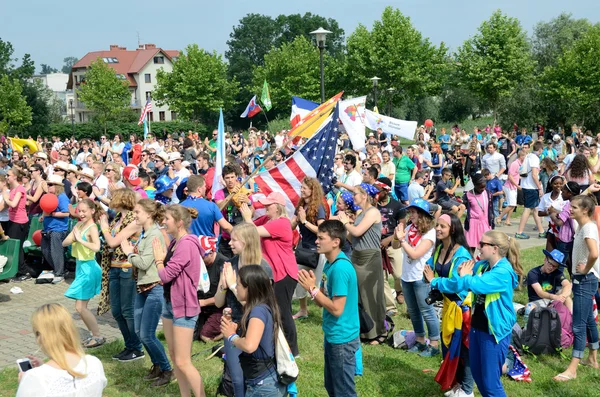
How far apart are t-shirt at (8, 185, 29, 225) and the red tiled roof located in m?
88.4

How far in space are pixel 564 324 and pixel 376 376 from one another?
231 cm

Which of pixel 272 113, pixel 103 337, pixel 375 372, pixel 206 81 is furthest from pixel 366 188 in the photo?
pixel 272 113

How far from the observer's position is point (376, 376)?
268 inches

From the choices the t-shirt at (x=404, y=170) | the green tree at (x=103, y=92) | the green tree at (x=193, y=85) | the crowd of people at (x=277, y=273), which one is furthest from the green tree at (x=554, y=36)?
the crowd of people at (x=277, y=273)

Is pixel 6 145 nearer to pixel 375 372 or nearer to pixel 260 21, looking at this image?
pixel 375 372

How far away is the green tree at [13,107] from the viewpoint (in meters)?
60.8

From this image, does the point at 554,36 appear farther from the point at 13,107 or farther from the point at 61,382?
the point at 61,382

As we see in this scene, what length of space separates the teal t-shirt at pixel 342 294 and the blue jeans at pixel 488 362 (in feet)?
3.36

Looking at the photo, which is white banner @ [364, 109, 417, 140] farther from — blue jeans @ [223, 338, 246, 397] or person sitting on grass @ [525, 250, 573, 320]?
blue jeans @ [223, 338, 246, 397]

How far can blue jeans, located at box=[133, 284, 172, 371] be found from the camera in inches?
Result: 251

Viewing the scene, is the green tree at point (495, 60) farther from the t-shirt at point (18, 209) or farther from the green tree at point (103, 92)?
the t-shirt at point (18, 209)

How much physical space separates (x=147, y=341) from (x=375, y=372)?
2348mm

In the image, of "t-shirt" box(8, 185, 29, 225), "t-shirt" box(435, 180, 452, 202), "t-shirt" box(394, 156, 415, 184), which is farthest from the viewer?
"t-shirt" box(394, 156, 415, 184)

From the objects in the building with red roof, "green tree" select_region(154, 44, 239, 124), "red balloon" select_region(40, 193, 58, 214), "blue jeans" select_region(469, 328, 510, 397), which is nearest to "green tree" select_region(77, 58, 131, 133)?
"green tree" select_region(154, 44, 239, 124)
